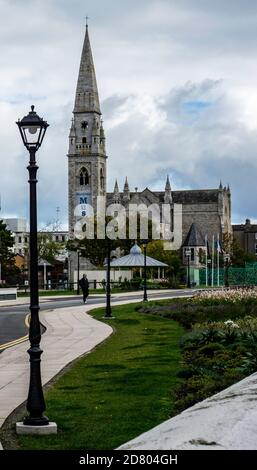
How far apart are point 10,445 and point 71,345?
518 inches

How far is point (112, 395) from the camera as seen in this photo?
1389 centimetres

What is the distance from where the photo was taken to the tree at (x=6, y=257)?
99875 mm

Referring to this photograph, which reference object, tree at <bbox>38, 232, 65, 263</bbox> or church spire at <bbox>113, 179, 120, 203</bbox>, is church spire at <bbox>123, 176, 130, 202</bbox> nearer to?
church spire at <bbox>113, 179, 120, 203</bbox>

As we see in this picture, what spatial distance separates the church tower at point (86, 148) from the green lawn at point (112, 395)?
132627 millimetres

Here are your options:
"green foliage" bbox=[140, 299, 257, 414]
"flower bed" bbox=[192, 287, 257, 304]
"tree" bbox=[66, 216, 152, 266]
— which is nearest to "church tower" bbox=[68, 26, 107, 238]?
"tree" bbox=[66, 216, 152, 266]

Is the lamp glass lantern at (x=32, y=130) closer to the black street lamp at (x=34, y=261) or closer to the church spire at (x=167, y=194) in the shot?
the black street lamp at (x=34, y=261)

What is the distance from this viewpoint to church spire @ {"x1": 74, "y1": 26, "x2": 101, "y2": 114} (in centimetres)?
15250

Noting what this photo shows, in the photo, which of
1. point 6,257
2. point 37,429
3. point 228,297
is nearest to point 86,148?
point 6,257

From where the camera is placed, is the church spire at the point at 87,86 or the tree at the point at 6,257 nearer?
the tree at the point at 6,257

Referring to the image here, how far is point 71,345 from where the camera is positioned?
918 inches

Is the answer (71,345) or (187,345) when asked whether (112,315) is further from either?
(187,345)

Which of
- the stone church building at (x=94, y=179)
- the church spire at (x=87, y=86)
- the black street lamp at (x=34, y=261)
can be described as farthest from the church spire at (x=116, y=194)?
the black street lamp at (x=34, y=261)

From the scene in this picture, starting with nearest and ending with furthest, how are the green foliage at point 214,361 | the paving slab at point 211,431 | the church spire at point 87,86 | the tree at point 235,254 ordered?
the paving slab at point 211,431, the green foliage at point 214,361, the tree at point 235,254, the church spire at point 87,86
